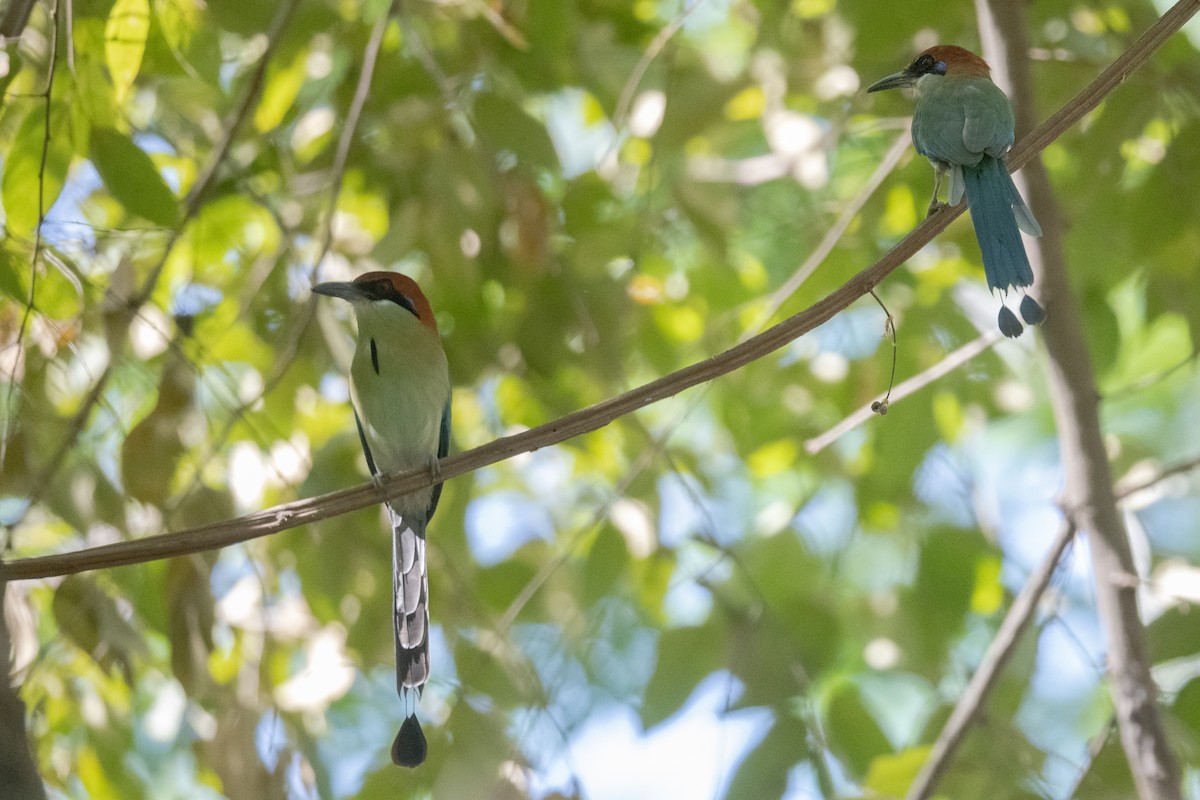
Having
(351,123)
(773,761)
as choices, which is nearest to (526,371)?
(351,123)

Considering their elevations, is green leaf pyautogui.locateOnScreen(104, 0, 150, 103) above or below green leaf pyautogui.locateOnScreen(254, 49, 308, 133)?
below

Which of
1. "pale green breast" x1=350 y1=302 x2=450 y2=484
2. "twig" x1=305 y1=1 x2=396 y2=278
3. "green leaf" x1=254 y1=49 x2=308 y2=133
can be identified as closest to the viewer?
"twig" x1=305 y1=1 x2=396 y2=278

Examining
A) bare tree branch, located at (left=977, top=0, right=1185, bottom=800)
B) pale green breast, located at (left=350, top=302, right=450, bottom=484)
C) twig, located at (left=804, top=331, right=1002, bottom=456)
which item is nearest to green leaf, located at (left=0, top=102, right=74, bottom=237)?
pale green breast, located at (left=350, top=302, right=450, bottom=484)

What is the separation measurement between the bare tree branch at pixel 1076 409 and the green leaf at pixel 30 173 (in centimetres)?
238

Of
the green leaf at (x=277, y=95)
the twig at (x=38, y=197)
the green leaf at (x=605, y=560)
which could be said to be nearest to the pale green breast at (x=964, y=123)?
the green leaf at (x=605, y=560)

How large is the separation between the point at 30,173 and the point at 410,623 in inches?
54.8

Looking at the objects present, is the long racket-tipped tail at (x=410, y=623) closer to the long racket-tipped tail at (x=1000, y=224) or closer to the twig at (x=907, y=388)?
the twig at (x=907, y=388)

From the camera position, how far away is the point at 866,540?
5.42 metres

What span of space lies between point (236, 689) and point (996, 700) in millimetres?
2354

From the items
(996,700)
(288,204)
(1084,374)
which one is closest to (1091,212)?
(1084,374)

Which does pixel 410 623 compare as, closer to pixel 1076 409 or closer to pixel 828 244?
pixel 828 244

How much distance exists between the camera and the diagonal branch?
1.91 m

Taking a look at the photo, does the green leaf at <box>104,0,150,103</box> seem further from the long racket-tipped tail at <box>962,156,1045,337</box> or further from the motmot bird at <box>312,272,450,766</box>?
the long racket-tipped tail at <box>962,156,1045,337</box>

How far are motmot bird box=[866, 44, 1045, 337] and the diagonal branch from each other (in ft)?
1.16
